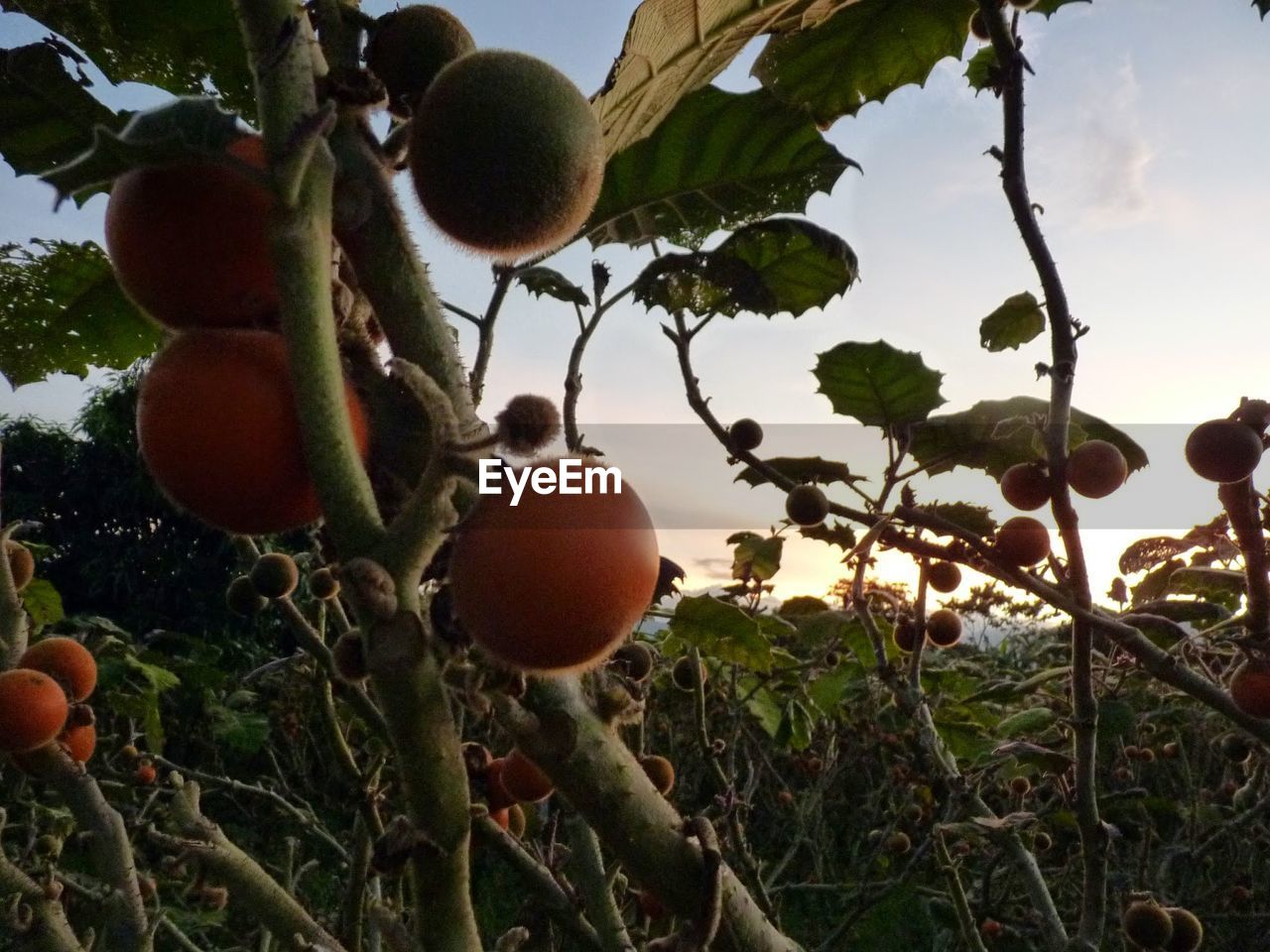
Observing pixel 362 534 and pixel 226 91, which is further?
pixel 226 91

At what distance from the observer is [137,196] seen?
77 centimetres

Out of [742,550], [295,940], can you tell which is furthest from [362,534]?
[742,550]

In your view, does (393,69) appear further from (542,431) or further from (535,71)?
(542,431)

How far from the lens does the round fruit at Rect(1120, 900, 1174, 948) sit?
1.84m

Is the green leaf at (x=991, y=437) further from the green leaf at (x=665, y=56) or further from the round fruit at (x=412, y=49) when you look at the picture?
the round fruit at (x=412, y=49)

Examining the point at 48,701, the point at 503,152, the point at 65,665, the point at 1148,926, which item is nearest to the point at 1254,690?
the point at 1148,926

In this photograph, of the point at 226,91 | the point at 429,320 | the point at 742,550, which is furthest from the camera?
the point at 742,550

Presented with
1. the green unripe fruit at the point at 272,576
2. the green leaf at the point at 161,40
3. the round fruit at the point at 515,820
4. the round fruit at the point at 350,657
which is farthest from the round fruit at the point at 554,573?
the round fruit at the point at 515,820

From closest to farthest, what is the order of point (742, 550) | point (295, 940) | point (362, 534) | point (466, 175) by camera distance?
point (362, 534)
point (466, 175)
point (295, 940)
point (742, 550)

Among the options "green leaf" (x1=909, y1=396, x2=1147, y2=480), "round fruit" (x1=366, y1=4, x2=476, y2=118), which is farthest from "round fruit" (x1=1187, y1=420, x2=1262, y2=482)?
"round fruit" (x1=366, y1=4, x2=476, y2=118)

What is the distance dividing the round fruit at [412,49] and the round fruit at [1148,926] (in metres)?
1.94

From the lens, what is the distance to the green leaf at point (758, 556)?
3025 mm

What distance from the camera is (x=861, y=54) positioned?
5.79 feet

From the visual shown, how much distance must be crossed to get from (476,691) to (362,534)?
0.44 ft
